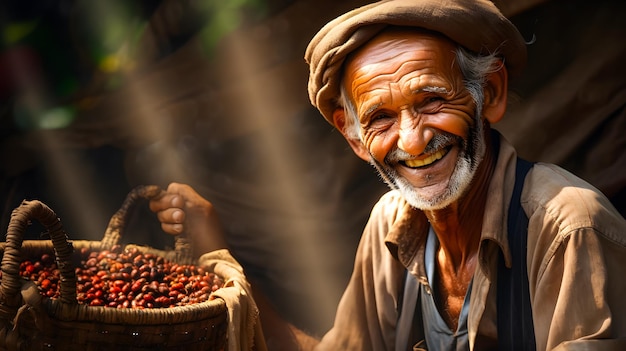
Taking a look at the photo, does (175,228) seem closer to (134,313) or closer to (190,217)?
(190,217)

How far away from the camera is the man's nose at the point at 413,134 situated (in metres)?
2.65

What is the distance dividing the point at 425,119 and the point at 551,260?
618 millimetres

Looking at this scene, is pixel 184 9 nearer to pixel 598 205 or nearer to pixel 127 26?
pixel 127 26

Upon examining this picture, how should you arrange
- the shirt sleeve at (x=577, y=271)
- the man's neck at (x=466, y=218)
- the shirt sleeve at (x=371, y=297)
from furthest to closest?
1. the shirt sleeve at (x=371, y=297)
2. the man's neck at (x=466, y=218)
3. the shirt sleeve at (x=577, y=271)

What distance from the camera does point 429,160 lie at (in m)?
2.71

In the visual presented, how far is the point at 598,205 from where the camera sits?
2506 mm

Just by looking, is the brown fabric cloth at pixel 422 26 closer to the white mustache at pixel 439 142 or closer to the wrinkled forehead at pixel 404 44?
the wrinkled forehead at pixel 404 44

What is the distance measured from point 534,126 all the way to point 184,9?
1.59 metres

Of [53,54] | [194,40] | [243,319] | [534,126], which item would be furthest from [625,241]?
[53,54]

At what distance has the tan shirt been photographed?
242 cm

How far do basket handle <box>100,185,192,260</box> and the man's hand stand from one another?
0.03m

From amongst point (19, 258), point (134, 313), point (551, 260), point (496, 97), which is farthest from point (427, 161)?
point (19, 258)

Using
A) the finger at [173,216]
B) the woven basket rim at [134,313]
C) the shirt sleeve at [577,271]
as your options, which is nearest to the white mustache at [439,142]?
the shirt sleeve at [577,271]

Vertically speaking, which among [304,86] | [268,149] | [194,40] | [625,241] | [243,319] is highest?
[194,40]
